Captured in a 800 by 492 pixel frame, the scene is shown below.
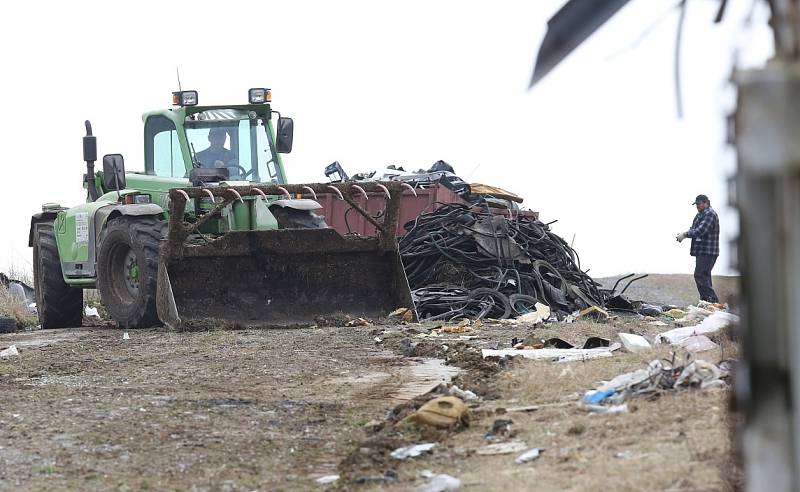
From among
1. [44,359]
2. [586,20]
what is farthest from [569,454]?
[44,359]

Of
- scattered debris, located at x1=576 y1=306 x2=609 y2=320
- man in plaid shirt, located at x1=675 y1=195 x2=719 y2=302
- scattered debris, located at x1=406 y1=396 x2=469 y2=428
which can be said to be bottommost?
scattered debris, located at x1=576 y1=306 x2=609 y2=320

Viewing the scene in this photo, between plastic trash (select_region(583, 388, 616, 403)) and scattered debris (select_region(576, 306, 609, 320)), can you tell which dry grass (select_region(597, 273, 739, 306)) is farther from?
plastic trash (select_region(583, 388, 616, 403))

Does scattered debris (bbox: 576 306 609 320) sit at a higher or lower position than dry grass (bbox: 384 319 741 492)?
lower

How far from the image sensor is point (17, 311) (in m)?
17.4

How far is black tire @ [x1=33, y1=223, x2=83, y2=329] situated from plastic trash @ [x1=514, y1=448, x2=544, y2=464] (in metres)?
11.4

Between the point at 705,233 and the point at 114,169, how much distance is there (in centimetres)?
811

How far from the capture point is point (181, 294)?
12461mm

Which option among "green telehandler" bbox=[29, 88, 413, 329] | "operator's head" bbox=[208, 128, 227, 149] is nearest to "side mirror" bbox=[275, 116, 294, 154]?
"green telehandler" bbox=[29, 88, 413, 329]

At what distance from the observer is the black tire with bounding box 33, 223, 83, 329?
1534 centimetres

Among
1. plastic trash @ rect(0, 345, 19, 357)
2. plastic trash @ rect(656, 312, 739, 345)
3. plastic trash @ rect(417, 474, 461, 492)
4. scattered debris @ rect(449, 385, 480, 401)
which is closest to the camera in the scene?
plastic trash @ rect(417, 474, 461, 492)

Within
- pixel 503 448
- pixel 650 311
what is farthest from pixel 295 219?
pixel 503 448

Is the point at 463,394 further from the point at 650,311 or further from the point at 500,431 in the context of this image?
the point at 650,311

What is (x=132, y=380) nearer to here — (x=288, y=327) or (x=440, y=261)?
(x=288, y=327)

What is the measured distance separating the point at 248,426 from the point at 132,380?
2221 mm
